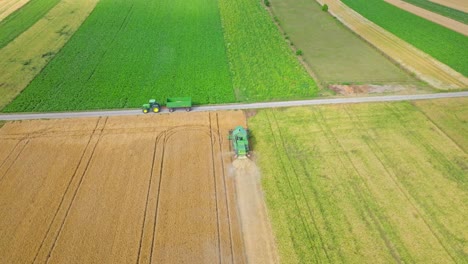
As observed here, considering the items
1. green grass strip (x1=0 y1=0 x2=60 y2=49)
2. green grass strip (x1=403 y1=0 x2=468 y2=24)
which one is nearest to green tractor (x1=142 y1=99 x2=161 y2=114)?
green grass strip (x1=0 y1=0 x2=60 y2=49)

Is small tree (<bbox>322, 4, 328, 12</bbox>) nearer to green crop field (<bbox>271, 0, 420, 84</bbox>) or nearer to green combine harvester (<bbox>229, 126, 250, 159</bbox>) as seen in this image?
green crop field (<bbox>271, 0, 420, 84</bbox>)

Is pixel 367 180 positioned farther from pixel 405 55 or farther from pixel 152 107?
pixel 405 55

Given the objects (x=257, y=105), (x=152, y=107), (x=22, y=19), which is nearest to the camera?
(x=152, y=107)

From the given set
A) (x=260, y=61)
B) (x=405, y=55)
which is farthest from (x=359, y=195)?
(x=405, y=55)

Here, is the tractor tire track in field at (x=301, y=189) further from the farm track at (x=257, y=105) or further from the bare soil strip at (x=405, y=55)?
the bare soil strip at (x=405, y=55)

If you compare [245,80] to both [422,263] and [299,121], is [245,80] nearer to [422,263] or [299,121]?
[299,121]

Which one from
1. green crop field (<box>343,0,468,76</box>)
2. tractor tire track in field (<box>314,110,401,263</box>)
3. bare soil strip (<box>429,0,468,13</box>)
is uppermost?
bare soil strip (<box>429,0,468,13</box>)

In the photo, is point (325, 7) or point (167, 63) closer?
point (167, 63)
